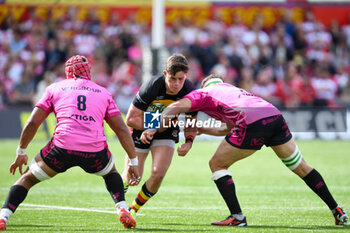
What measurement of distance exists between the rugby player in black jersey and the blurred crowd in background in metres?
13.6

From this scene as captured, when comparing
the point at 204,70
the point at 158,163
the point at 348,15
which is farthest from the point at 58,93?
the point at 348,15

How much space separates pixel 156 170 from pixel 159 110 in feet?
2.91

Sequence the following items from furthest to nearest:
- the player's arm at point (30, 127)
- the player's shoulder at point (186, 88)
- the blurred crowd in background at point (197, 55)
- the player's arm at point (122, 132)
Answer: the blurred crowd in background at point (197, 55), the player's shoulder at point (186, 88), the player's arm at point (122, 132), the player's arm at point (30, 127)

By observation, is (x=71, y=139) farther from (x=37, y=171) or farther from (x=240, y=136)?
(x=240, y=136)

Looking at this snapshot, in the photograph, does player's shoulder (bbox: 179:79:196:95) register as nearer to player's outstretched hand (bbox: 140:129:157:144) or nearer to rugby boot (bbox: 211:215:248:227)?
player's outstretched hand (bbox: 140:129:157:144)

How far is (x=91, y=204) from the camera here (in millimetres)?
9492

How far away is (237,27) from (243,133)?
19.2 meters

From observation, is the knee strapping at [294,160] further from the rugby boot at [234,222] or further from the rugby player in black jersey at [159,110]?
the rugby player in black jersey at [159,110]

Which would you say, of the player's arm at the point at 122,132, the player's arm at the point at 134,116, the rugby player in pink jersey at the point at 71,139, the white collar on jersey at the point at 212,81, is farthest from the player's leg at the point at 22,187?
the white collar on jersey at the point at 212,81

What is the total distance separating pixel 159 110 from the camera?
834 cm

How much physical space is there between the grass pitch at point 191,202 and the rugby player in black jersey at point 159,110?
1.71ft

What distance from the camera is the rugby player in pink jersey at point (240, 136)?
293 inches

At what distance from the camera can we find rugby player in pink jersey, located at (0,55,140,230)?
6.73 metres

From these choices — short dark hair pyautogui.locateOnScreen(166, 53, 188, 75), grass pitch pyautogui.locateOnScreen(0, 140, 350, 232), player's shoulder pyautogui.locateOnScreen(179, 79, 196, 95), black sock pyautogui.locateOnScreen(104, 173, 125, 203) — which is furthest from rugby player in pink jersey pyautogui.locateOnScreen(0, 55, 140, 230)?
player's shoulder pyautogui.locateOnScreen(179, 79, 196, 95)
